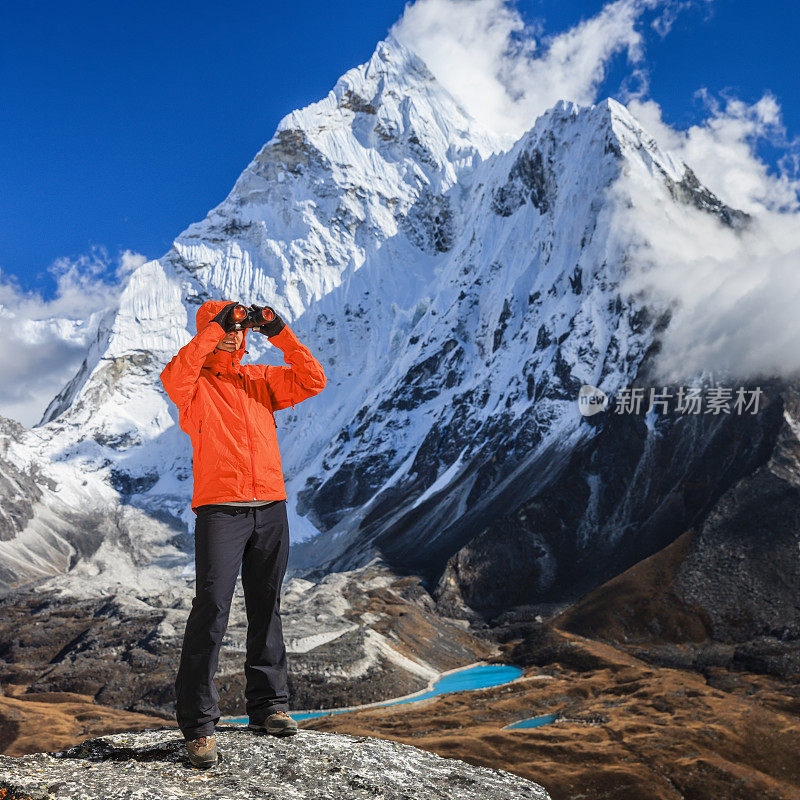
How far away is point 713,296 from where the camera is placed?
247 ft

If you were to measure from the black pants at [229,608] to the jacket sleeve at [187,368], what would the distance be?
A: 0.84m

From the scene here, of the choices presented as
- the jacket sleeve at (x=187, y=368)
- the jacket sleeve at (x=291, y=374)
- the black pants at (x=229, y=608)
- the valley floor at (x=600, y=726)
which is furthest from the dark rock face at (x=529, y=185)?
the black pants at (x=229, y=608)

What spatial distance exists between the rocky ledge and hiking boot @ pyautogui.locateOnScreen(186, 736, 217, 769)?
0.05 metres

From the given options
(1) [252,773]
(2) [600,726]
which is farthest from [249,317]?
(2) [600,726]

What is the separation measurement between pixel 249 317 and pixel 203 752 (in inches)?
119

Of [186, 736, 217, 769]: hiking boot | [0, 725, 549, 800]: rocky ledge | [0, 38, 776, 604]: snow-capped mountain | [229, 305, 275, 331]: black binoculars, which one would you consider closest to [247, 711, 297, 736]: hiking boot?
[0, 725, 549, 800]: rocky ledge

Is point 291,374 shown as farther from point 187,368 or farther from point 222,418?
point 187,368

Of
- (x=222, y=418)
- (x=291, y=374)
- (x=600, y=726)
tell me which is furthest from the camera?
(x=600, y=726)

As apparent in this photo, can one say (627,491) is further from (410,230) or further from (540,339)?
(410,230)

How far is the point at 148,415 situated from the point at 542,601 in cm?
11746

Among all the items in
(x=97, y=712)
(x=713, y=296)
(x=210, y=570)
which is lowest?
(x=97, y=712)

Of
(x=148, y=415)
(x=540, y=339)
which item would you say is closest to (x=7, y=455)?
(x=148, y=415)

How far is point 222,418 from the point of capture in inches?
217

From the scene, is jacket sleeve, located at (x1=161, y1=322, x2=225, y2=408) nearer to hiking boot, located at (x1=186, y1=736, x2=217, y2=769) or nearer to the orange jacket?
the orange jacket
